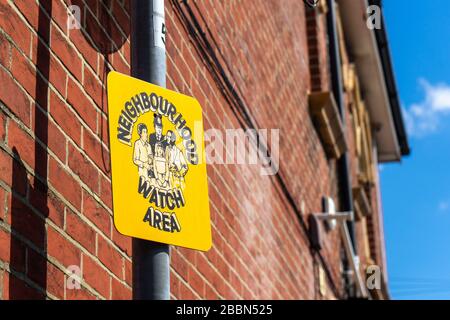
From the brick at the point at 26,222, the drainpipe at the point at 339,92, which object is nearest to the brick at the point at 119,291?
the brick at the point at 26,222

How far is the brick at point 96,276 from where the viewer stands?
2.67 meters

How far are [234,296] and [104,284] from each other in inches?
62.9

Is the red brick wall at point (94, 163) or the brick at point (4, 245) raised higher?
the red brick wall at point (94, 163)

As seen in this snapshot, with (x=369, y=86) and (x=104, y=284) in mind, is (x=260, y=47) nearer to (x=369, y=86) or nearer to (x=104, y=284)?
(x=104, y=284)

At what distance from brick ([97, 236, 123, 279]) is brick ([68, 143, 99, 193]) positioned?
162mm

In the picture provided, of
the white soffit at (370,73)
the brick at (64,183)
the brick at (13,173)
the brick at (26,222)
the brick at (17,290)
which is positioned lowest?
the brick at (17,290)

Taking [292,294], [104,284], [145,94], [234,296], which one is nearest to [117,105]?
[145,94]

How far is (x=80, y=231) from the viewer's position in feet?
8.72

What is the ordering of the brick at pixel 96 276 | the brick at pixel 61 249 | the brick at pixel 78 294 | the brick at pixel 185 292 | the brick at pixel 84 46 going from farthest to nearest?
the brick at pixel 185 292, the brick at pixel 84 46, the brick at pixel 96 276, the brick at pixel 78 294, the brick at pixel 61 249

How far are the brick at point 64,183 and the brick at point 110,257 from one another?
185 millimetres

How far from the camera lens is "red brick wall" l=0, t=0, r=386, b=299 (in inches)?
92.4

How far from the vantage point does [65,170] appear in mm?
2617

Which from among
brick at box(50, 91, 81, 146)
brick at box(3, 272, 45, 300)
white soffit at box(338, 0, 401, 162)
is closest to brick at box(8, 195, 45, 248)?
brick at box(3, 272, 45, 300)

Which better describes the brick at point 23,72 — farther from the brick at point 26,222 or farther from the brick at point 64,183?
the brick at point 26,222
